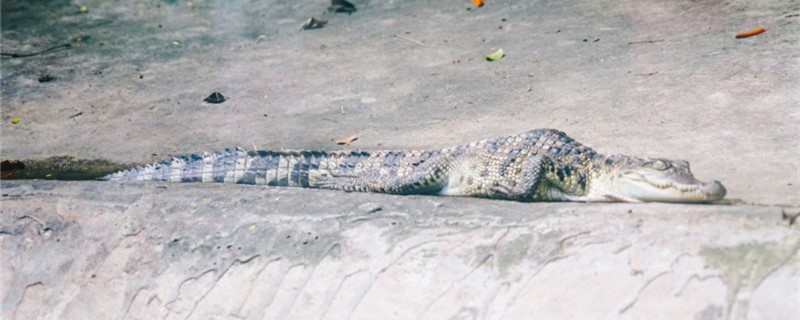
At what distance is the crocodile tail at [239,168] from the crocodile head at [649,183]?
159cm

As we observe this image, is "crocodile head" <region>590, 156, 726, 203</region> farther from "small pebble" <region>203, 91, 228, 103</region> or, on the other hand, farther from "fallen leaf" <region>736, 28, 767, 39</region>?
"small pebble" <region>203, 91, 228, 103</region>

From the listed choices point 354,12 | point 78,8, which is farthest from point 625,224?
point 78,8

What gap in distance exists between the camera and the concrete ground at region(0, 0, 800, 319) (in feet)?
10.8

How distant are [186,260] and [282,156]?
3.47 ft

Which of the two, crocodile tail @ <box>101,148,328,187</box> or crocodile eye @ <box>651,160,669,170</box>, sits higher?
crocodile eye @ <box>651,160,669,170</box>

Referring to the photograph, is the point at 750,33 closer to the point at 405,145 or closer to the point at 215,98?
the point at 405,145

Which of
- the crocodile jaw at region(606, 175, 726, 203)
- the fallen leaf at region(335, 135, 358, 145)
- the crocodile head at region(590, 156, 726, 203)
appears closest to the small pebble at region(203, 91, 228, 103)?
the fallen leaf at region(335, 135, 358, 145)

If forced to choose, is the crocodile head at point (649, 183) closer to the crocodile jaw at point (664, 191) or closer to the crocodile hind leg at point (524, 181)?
the crocodile jaw at point (664, 191)

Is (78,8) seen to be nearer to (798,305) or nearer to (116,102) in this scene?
(116,102)

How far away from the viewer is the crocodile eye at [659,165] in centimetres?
390

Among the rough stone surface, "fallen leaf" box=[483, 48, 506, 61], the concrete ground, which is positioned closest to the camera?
the rough stone surface

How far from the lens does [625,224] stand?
134 inches

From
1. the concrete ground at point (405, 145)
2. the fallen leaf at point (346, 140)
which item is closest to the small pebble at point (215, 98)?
the concrete ground at point (405, 145)

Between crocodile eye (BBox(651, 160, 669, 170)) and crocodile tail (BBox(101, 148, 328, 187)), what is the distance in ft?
6.02
